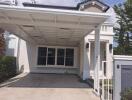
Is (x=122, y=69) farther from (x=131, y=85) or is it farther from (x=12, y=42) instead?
(x=12, y=42)

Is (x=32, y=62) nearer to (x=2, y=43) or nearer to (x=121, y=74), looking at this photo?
(x=2, y=43)

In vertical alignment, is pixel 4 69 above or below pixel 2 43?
below

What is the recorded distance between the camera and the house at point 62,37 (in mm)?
11953

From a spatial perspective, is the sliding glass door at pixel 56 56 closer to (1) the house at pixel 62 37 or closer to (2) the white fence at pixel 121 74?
(1) the house at pixel 62 37

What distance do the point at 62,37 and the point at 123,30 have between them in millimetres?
6923

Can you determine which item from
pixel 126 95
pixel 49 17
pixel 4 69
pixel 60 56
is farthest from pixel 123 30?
pixel 126 95

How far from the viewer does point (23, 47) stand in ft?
77.4

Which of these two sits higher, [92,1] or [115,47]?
[92,1]

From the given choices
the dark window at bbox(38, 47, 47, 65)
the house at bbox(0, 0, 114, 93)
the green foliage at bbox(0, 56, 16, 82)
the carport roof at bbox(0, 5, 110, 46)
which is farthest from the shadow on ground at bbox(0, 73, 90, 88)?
the dark window at bbox(38, 47, 47, 65)

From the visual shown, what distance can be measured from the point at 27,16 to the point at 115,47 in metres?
14.2

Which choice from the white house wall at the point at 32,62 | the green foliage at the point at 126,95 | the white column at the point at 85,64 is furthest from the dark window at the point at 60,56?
the green foliage at the point at 126,95

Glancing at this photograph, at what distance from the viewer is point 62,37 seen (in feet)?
63.5

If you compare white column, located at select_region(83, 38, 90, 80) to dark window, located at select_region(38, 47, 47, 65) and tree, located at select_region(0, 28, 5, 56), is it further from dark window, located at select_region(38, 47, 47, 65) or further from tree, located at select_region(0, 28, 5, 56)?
tree, located at select_region(0, 28, 5, 56)


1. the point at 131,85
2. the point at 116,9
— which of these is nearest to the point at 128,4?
the point at 116,9
